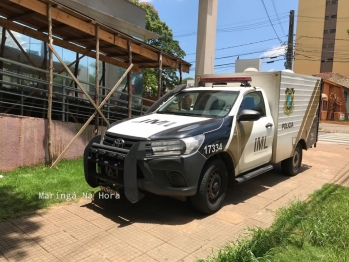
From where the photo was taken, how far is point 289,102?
629cm

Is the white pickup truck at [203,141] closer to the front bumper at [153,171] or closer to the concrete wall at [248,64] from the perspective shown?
the front bumper at [153,171]

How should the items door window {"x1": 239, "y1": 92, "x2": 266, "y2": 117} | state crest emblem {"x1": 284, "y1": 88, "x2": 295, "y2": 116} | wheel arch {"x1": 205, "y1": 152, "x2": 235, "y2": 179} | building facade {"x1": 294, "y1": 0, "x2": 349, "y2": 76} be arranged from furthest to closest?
building facade {"x1": 294, "y1": 0, "x2": 349, "y2": 76}
state crest emblem {"x1": 284, "y1": 88, "x2": 295, "y2": 116}
door window {"x1": 239, "y1": 92, "x2": 266, "y2": 117}
wheel arch {"x1": 205, "y1": 152, "x2": 235, "y2": 179}

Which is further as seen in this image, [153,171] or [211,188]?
[211,188]

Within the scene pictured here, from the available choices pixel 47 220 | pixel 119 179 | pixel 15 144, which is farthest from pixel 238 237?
pixel 15 144

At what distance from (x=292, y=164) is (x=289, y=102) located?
1503 mm

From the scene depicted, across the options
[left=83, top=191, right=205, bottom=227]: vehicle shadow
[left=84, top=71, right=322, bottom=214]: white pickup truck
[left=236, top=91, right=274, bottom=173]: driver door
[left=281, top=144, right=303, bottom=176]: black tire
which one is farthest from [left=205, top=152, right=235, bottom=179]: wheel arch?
[left=281, top=144, right=303, bottom=176]: black tire

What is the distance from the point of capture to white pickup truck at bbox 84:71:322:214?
3.90 meters

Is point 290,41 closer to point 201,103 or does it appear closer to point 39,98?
point 201,103

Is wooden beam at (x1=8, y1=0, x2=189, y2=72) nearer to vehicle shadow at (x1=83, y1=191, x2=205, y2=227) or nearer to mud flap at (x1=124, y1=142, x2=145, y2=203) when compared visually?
vehicle shadow at (x1=83, y1=191, x2=205, y2=227)

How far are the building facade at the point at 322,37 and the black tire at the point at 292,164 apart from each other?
49118mm

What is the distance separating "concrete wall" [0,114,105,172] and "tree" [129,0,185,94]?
16.8 metres

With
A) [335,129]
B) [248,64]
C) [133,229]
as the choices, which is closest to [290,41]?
[248,64]

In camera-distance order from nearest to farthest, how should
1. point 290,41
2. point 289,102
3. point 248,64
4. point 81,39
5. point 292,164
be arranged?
1. point 289,102
2. point 292,164
3. point 81,39
4. point 248,64
5. point 290,41

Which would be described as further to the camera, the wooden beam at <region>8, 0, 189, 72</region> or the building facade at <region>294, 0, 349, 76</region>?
the building facade at <region>294, 0, 349, 76</region>
